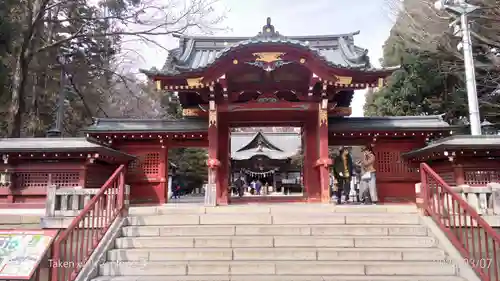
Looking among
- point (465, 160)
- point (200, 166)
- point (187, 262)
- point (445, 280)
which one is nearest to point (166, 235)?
point (187, 262)

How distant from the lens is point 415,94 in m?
22.2

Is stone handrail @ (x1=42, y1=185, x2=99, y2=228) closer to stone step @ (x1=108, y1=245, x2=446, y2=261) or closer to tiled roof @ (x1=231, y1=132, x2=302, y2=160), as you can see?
stone step @ (x1=108, y1=245, x2=446, y2=261)

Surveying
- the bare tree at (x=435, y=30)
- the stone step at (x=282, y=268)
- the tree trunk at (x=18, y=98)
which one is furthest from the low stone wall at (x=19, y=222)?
the bare tree at (x=435, y=30)

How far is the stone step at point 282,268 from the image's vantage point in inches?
241

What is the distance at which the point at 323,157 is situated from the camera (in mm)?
10891

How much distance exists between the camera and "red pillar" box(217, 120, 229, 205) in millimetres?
12086

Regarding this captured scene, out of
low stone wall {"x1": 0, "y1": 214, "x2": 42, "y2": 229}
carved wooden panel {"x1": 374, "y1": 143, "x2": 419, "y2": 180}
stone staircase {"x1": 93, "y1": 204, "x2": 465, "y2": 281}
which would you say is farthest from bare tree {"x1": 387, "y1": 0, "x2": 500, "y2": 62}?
low stone wall {"x1": 0, "y1": 214, "x2": 42, "y2": 229}

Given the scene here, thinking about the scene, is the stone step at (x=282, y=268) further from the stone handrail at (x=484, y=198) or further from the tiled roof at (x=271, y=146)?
the tiled roof at (x=271, y=146)

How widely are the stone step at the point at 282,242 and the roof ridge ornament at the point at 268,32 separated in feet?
20.0

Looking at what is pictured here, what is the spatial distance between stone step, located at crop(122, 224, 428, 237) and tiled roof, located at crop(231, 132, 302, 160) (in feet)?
67.0

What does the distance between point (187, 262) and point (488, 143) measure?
25.2 feet

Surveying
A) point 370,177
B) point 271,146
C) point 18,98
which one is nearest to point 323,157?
point 370,177

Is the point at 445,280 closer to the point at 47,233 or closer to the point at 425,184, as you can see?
the point at 425,184

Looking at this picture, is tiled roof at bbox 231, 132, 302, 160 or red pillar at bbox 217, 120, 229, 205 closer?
red pillar at bbox 217, 120, 229, 205
